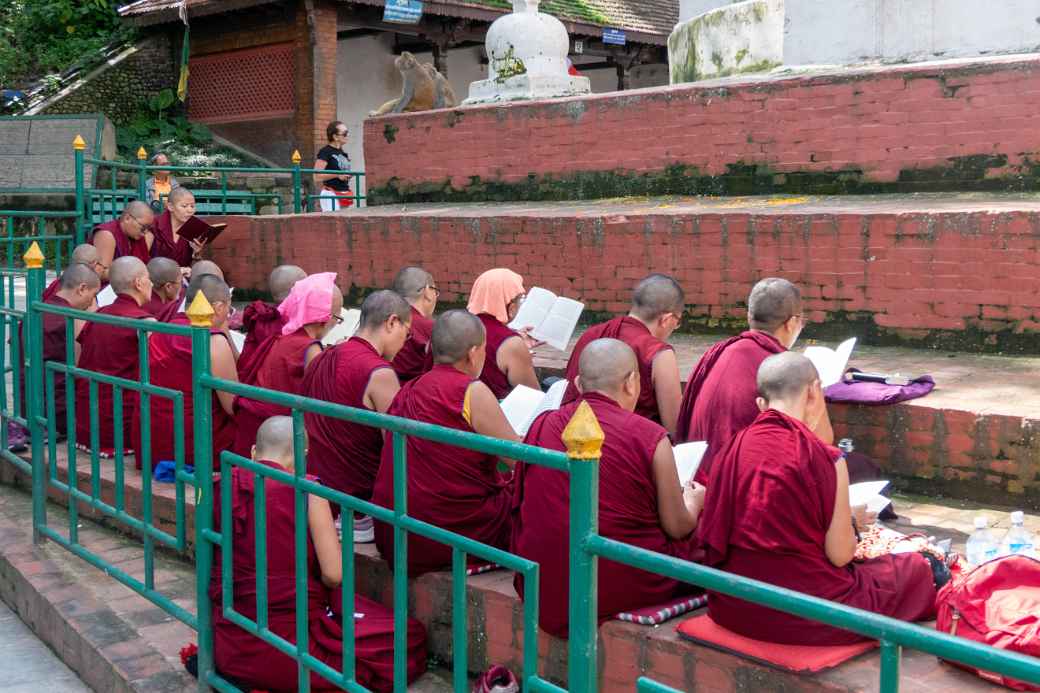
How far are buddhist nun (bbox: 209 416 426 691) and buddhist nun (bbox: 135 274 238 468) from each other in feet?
5.67

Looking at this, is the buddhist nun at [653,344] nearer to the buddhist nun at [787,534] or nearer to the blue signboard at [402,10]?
the buddhist nun at [787,534]

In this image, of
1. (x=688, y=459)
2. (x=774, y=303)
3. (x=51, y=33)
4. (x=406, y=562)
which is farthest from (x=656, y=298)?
(x=51, y=33)

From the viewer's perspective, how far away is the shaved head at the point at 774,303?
15.2ft

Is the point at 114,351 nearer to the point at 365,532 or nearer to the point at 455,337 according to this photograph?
the point at 365,532

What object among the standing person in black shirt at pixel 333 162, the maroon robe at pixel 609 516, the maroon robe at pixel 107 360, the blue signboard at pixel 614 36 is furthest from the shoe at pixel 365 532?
the blue signboard at pixel 614 36

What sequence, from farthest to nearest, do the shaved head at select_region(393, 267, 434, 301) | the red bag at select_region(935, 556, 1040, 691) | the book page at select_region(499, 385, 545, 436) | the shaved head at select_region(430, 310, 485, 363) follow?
the shaved head at select_region(393, 267, 434, 301) < the book page at select_region(499, 385, 545, 436) < the shaved head at select_region(430, 310, 485, 363) < the red bag at select_region(935, 556, 1040, 691)

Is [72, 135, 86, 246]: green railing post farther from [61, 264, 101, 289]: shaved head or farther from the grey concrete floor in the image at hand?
the grey concrete floor

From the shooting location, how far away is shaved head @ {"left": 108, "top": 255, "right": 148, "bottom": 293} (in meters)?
6.43

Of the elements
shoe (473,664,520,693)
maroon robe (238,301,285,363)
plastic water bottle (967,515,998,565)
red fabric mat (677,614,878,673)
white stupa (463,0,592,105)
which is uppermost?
white stupa (463,0,592,105)

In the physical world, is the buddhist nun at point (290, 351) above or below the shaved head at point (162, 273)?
below

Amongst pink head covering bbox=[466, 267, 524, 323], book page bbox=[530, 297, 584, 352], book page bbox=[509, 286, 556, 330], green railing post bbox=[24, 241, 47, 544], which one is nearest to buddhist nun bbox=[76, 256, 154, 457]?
green railing post bbox=[24, 241, 47, 544]

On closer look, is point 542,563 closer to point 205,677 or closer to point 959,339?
point 205,677

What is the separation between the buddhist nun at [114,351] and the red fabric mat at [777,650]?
3.88 m

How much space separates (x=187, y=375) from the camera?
5797 mm
